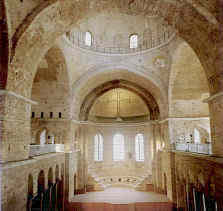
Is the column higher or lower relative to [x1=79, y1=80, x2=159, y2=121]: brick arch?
lower

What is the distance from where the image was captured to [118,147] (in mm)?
28188

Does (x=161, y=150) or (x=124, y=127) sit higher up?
(x=124, y=127)

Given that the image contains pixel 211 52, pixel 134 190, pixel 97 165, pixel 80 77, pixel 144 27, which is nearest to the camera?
pixel 211 52

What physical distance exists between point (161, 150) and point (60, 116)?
1054 centimetres

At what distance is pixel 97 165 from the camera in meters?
26.9

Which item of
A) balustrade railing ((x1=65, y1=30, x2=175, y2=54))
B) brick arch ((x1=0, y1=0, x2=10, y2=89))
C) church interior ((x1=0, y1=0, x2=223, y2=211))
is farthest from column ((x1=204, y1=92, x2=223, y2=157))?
balustrade railing ((x1=65, y1=30, x2=175, y2=54))

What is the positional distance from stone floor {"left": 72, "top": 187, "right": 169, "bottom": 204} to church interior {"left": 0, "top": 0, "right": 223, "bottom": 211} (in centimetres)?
9

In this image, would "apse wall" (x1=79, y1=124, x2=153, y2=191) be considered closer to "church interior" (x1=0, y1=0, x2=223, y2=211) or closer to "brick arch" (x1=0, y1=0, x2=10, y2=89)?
"church interior" (x1=0, y1=0, x2=223, y2=211)

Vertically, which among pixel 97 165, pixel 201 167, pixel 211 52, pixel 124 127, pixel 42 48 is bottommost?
pixel 97 165

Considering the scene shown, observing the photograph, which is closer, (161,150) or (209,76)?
(209,76)

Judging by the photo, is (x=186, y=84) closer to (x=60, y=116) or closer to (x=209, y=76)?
(x=209, y=76)

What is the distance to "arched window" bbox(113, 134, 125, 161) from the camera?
28.1m

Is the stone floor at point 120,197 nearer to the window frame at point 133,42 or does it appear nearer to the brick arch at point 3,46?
the brick arch at point 3,46

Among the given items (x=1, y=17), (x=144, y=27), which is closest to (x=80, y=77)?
(x=144, y=27)
